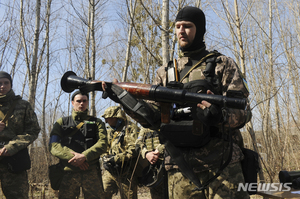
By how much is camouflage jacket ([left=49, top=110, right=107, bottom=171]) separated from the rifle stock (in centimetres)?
198

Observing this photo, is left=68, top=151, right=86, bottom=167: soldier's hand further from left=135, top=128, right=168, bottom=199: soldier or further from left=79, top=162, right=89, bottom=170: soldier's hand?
left=135, top=128, right=168, bottom=199: soldier

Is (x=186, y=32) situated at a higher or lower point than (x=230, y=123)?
higher

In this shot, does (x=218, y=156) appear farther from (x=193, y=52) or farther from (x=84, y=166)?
(x=84, y=166)

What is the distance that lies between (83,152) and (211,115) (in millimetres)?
2644

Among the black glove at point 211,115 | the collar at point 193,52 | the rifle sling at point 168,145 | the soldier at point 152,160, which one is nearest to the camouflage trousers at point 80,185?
the soldier at point 152,160

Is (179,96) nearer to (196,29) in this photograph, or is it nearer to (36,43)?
(196,29)

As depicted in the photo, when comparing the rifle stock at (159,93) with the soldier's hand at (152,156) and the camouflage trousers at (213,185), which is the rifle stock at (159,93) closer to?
the camouflage trousers at (213,185)

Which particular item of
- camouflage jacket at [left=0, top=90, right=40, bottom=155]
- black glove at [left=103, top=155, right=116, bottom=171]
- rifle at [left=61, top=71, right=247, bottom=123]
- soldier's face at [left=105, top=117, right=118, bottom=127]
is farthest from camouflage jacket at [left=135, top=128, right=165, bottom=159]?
rifle at [left=61, top=71, right=247, bottom=123]

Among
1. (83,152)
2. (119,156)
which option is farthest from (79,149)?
(119,156)

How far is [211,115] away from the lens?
62.3 inches

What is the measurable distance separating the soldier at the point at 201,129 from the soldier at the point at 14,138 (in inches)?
90.1

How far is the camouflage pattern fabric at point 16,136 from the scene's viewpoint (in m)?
3.47

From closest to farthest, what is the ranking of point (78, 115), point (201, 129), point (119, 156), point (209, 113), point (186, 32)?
point (209, 113)
point (201, 129)
point (186, 32)
point (78, 115)
point (119, 156)

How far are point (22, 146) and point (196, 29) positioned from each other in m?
2.75
